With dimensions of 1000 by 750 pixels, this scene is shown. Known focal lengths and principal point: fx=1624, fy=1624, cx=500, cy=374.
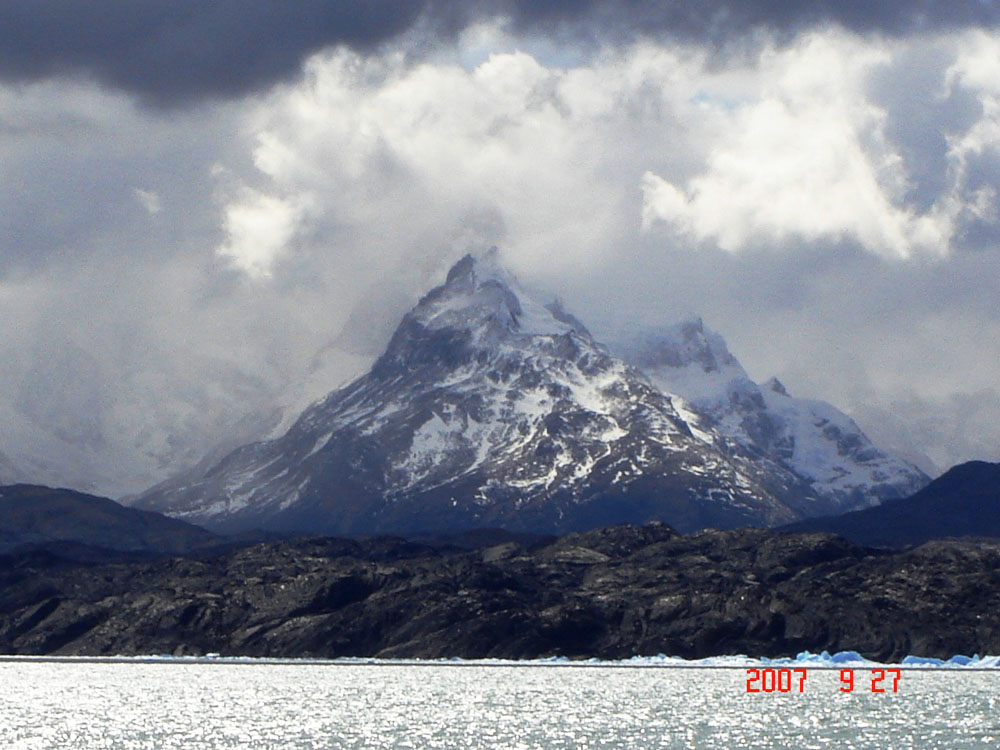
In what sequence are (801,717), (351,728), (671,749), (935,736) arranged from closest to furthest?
1. (671,749)
2. (935,736)
3. (351,728)
4. (801,717)

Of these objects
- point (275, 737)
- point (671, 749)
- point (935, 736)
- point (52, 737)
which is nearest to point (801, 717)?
point (935, 736)

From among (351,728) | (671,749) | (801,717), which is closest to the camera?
(671,749)

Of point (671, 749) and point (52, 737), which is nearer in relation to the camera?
point (671, 749)

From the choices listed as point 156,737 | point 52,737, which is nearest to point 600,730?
point 156,737

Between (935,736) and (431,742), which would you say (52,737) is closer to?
(431,742)

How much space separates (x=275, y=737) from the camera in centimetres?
17075

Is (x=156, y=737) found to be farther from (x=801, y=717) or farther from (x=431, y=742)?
(x=801, y=717)

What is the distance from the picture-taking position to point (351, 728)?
182m

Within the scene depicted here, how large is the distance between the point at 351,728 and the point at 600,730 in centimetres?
2781

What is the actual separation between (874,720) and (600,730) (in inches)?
1426

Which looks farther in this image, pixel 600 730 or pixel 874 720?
pixel 874 720

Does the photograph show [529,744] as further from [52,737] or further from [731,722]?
[52,737]

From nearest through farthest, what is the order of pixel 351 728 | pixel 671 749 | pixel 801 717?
1. pixel 671 749
2. pixel 351 728
3. pixel 801 717

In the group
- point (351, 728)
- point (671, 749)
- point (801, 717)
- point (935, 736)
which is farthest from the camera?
point (801, 717)
